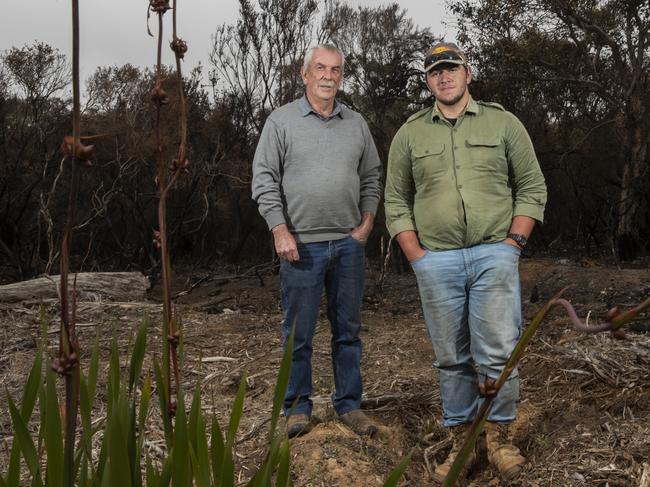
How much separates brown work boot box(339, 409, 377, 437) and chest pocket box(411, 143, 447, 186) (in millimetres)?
1269

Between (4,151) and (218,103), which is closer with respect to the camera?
(4,151)

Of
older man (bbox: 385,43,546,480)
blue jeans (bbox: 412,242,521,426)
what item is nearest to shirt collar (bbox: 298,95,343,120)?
older man (bbox: 385,43,546,480)

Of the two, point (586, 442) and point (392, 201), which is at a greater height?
point (392, 201)

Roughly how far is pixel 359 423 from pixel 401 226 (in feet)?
3.45

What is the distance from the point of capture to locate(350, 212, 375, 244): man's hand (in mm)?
4035

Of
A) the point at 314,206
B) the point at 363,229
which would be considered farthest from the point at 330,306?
the point at 314,206

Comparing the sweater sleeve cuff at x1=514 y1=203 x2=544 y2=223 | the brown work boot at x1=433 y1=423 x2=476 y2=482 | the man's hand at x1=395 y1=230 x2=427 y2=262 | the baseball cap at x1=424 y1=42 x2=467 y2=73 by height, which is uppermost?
the baseball cap at x1=424 y1=42 x2=467 y2=73

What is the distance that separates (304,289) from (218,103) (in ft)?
50.8

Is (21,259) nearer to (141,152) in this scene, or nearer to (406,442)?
(141,152)

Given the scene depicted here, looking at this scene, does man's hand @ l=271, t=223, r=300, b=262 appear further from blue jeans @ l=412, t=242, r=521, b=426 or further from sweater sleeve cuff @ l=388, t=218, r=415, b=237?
blue jeans @ l=412, t=242, r=521, b=426

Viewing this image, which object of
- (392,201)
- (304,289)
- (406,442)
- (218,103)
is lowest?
(406,442)

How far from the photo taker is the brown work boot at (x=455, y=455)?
363 cm

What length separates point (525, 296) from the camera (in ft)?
33.1

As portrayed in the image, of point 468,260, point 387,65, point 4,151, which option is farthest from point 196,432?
point 387,65
